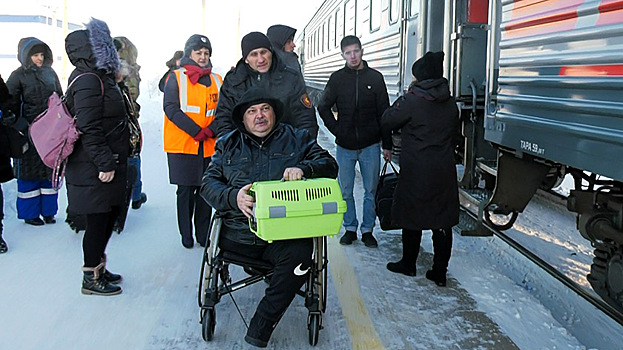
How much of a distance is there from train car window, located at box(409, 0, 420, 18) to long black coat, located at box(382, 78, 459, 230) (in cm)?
249

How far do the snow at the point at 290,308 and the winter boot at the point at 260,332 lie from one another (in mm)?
178

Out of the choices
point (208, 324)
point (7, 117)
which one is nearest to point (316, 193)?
point (208, 324)

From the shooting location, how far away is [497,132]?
4465 mm

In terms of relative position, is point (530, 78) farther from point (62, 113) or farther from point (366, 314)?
point (62, 113)

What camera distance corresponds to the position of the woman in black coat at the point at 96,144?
406 cm

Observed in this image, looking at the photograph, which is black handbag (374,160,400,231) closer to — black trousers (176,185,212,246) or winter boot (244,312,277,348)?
black trousers (176,185,212,246)

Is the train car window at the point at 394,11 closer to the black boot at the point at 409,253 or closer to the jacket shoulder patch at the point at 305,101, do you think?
the jacket shoulder patch at the point at 305,101

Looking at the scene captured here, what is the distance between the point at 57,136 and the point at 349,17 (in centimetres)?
838

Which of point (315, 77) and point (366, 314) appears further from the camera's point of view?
point (315, 77)

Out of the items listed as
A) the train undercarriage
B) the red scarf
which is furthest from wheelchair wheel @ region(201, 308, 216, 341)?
the red scarf

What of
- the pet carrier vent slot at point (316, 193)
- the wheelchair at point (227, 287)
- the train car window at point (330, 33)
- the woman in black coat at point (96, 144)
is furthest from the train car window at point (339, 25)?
the pet carrier vent slot at point (316, 193)

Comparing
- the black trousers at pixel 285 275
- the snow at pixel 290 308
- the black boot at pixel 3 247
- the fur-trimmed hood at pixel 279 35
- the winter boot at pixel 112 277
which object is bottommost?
the snow at pixel 290 308

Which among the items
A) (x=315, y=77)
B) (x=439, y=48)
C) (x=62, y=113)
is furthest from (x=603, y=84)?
(x=315, y=77)

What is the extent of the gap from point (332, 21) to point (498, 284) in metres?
10.6
